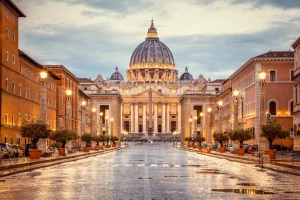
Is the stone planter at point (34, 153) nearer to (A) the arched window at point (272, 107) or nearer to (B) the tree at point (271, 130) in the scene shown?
(B) the tree at point (271, 130)

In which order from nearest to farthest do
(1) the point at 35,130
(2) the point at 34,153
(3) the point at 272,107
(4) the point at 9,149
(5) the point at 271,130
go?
(2) the point at 34,153 → (5) the point at 271,130 → (1) the point at 35,130 → (4) the point at 9,149 → (3) the point at 272,107

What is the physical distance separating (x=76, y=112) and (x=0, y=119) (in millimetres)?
56822

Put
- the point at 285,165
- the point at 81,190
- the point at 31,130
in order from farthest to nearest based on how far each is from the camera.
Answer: the point at 31,130 < the point at 285,165 < the point at 81,190

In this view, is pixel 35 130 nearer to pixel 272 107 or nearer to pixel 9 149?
pixel 9 149

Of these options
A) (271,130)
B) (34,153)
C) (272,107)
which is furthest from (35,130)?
(272,107)

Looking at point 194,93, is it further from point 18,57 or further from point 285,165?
point 285,165

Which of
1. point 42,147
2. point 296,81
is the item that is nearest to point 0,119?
point 42,147

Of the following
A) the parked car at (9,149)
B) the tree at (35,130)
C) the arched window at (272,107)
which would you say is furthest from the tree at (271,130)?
the arched window at (272,107)

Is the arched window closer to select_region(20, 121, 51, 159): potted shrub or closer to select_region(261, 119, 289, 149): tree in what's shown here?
select_region(261, 119, 289, 149): tree

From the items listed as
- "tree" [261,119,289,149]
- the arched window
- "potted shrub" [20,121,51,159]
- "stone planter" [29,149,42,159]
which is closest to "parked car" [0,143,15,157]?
"potted shrub" [20,121,51,159]

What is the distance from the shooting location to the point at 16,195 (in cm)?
1788

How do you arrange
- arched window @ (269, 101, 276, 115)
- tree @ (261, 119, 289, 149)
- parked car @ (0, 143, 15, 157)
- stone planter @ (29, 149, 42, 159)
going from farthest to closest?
arched window @ (269, 101, 276, 115), parked car @ (0, 143, 15, 157), tree @ (261, 119, 289, 149), stone planter @ (29, 149, 42, 159)

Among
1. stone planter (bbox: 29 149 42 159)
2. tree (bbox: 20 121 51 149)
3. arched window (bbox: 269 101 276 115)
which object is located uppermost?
arched window (bbox: 269 101 276 115)

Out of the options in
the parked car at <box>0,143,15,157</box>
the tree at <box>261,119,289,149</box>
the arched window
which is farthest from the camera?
the arched window
